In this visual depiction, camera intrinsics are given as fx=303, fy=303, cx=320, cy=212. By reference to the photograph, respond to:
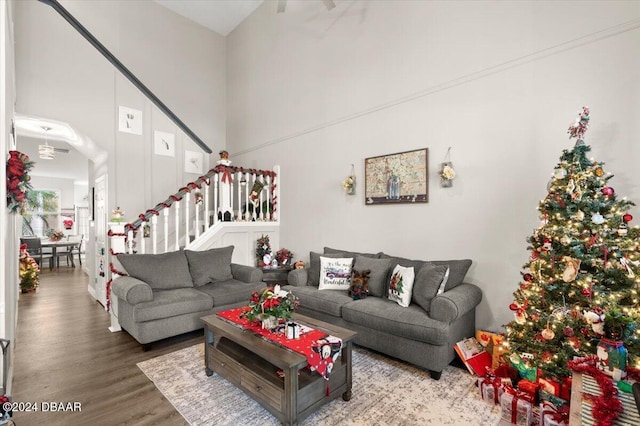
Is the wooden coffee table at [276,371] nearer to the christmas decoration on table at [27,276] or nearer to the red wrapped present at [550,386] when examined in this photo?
the red wrapped present at [550,386]

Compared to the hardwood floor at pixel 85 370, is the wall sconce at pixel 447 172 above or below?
above

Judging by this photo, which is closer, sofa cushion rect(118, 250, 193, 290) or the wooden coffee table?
the wooden coffee table

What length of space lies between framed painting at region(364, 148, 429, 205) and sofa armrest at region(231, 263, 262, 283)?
1.79 meters

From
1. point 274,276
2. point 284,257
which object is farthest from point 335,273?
point 284,257

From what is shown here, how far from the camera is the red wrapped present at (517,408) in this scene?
2.01 metres

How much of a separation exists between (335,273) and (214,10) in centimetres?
601

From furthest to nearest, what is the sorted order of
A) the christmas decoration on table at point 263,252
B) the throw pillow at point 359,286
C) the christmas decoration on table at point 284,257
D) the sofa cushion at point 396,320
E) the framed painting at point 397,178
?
the christmas decoration on table at point 284,257 < the christmas decoration on table at point 263,252 < the framed painting at point 397,178 < the throw pillow at point 359,286 < the sofa cushion at point 396,320

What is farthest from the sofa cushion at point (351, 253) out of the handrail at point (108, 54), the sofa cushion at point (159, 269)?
the handrail at point (108, 54)

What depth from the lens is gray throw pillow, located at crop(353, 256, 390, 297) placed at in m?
3.36

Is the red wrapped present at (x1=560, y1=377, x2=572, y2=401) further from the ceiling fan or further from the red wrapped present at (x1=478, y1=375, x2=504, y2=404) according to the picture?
the ceiling fan

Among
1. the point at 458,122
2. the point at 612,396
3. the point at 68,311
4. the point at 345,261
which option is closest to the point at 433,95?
the point at 458,122

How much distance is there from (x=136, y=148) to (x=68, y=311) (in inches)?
106

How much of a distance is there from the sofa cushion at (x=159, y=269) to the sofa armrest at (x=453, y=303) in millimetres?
2886

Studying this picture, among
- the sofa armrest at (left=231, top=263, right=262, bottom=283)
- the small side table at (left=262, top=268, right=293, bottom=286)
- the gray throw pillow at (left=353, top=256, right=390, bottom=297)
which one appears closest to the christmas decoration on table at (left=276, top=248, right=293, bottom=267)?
the small side table at (left=262, top=268, right=293, bottom=286)
